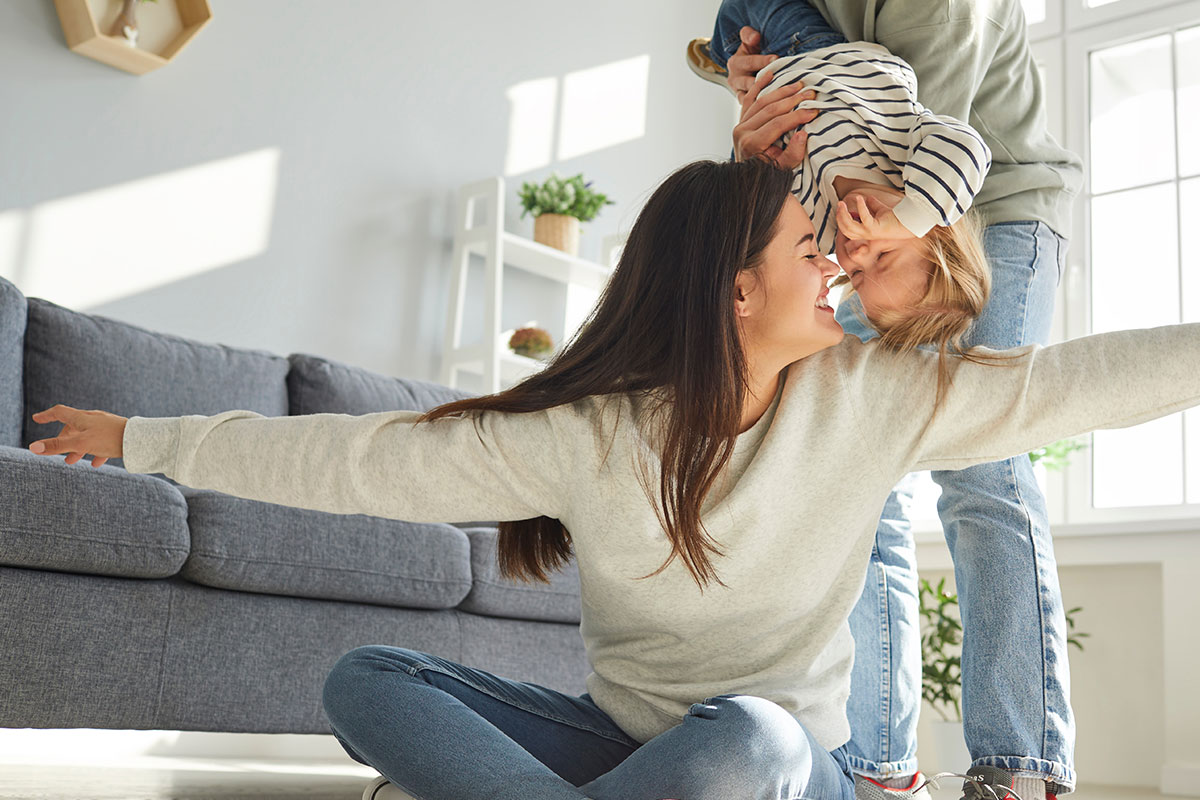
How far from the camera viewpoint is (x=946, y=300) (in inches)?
49.2

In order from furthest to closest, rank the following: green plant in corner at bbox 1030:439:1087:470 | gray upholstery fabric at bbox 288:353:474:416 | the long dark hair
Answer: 1. green plant in corner at bbox 1030:439:1087:470
2. gray upholstery fabric at bbox 288:353:474:416
3. the long dark hair

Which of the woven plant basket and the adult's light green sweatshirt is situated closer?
the adult's light green sweatshirt

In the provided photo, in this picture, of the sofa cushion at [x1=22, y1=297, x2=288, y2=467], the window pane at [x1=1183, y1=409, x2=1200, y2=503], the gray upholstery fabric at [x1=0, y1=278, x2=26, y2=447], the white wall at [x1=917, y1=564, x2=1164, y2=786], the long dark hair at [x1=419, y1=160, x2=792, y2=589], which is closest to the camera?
the long dark hair at [x1=419, y1=160, x2=792, y2=589]

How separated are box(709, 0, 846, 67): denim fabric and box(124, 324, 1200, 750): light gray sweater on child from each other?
1.80ft

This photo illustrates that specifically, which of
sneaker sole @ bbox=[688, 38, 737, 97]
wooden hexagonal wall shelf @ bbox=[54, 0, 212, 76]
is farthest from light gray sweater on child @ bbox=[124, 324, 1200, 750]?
wooden hexagonal wall shelf @ bbox=[54, 0, 212, 76]

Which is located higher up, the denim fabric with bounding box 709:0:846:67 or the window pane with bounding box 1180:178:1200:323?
the window pane with bounding box 1180:178:1200:323

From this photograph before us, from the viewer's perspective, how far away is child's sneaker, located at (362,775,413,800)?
1.13 meters

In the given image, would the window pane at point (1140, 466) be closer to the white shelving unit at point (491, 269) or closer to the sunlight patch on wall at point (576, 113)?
the white shelving unit at point (491, 269)

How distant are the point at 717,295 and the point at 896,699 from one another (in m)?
0.62

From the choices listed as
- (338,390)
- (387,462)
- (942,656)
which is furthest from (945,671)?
(387,462)

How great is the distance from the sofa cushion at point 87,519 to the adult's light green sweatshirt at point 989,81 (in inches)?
51.4

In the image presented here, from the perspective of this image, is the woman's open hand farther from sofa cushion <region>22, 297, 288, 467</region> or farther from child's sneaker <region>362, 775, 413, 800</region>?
sofa cushion <region>22, 297, 288, 467</region>

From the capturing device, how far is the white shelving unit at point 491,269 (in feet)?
11.7

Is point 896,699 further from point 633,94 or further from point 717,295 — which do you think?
point 633,94
